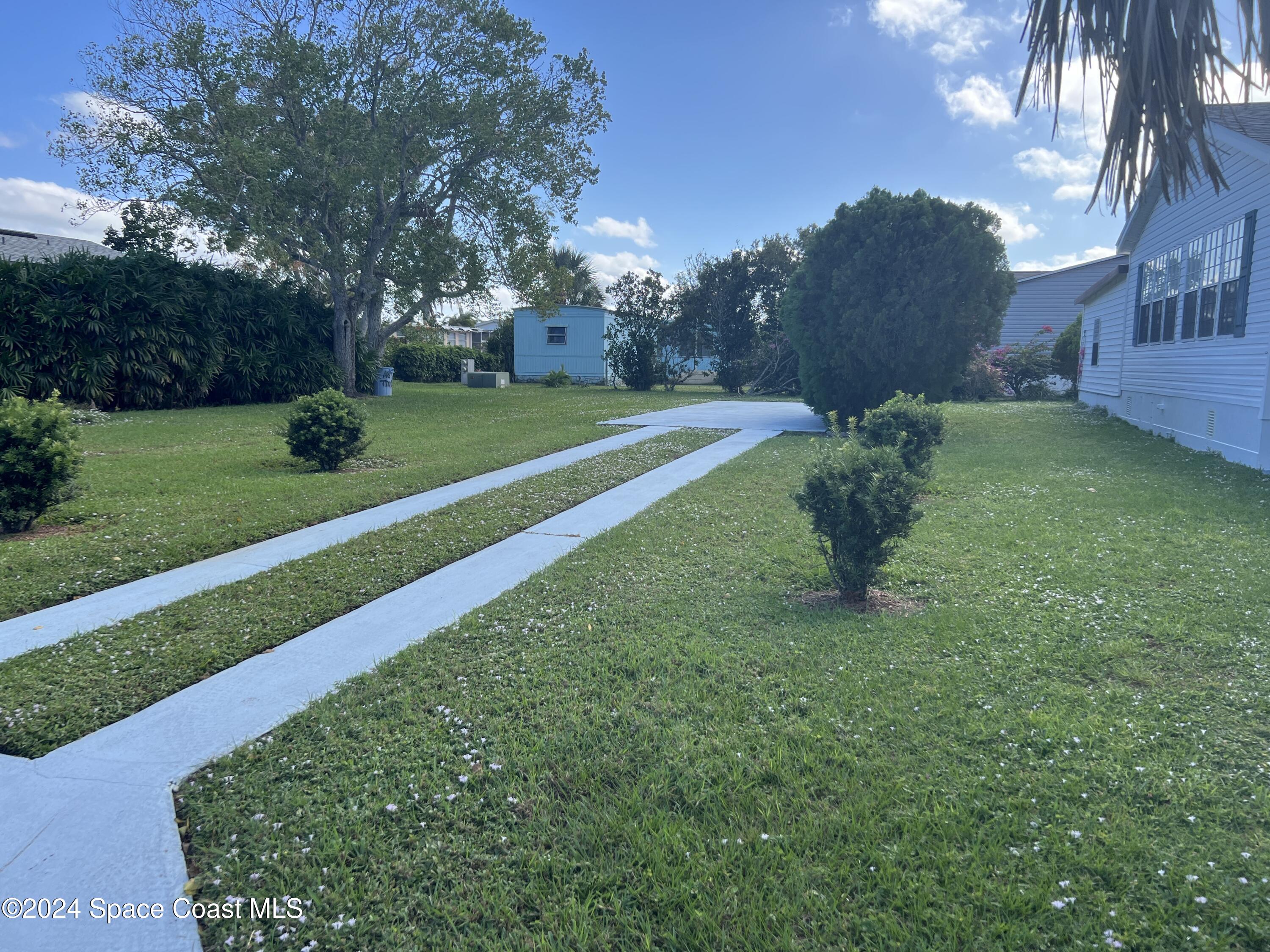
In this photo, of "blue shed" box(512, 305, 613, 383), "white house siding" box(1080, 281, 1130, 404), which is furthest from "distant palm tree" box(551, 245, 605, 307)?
"white house siding" box(1080, 281, 1130, 404)

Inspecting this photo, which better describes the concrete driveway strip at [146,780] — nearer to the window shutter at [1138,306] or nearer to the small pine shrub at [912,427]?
the small pine shrub at [912,427]

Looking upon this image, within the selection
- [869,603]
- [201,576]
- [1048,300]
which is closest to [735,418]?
[869,603]

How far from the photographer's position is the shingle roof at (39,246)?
20.2 metres

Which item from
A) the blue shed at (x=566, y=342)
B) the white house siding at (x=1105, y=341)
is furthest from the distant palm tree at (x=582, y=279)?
the white house siding at (x=1105, y=341)

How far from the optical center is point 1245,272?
9180 mm

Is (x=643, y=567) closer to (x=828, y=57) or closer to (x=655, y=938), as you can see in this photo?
(x=655, y=938)

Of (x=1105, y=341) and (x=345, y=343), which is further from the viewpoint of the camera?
(x=345, y=343)

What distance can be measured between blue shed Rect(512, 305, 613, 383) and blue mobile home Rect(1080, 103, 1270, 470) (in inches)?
819

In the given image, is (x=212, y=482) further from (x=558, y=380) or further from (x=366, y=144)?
(x=558, y=380)

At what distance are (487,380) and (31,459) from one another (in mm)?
24459

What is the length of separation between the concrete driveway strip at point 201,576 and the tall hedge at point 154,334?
31.5 feet

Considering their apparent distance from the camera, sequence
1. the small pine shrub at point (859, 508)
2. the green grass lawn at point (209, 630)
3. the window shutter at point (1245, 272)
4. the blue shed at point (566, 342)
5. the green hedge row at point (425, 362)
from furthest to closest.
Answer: the blue shed at point (566, 342) → the green hedge row at point (425, 362) → the window shutter at point (1245, 272) → the small pine shrub at point (859, 508) → the green grass lawn at point (209, 630)

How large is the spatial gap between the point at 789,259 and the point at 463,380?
14522 mm

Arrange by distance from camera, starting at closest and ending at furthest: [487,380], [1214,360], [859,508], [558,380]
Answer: [859,508], [1214,360], [487,380], [558,380]
